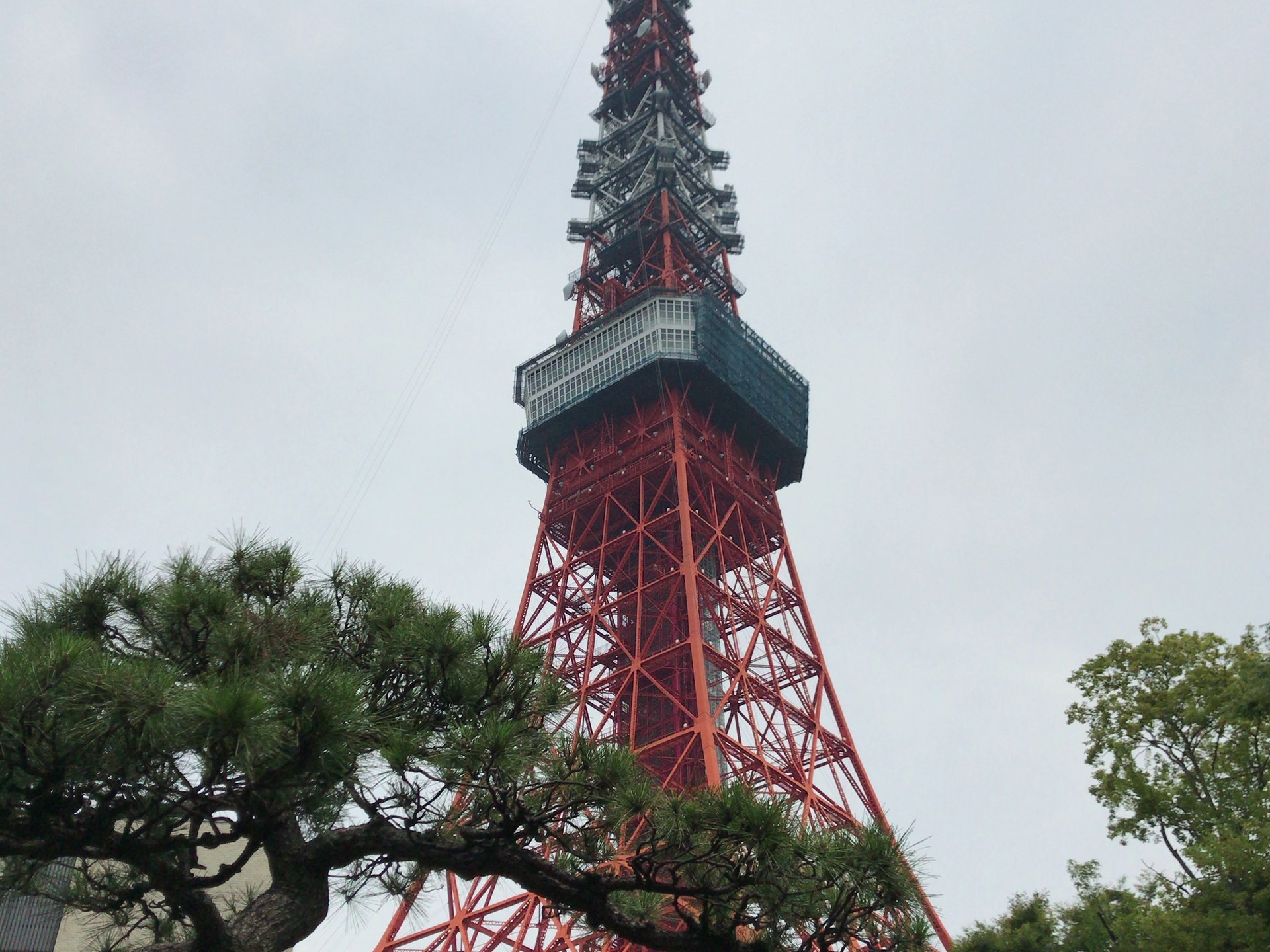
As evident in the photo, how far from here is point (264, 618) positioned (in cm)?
620

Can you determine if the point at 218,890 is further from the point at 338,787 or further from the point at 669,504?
the point at 669,504

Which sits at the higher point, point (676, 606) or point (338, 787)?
point (676, 606)

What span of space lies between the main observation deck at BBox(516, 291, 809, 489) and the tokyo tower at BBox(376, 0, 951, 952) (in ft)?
0.17

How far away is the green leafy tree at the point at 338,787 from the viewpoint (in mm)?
5000

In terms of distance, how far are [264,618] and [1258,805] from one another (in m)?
9.49

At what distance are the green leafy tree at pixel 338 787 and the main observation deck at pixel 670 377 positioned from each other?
2259 centimetres

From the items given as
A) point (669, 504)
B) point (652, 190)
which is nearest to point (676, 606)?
point (669, 504)

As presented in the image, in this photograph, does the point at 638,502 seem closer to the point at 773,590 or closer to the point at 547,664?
the point at 773,590

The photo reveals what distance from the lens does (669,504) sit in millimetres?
29859

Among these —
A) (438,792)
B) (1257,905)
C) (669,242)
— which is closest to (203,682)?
(438,792)

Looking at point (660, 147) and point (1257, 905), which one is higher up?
point (660, 147)

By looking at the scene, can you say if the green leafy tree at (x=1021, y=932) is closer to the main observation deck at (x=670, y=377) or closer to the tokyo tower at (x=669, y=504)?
the tokyo tower at (x=669, y=504)

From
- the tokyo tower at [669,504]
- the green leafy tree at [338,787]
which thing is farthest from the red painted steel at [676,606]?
the green leafy tree at [338,787]

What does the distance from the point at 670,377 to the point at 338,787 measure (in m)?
23.9
